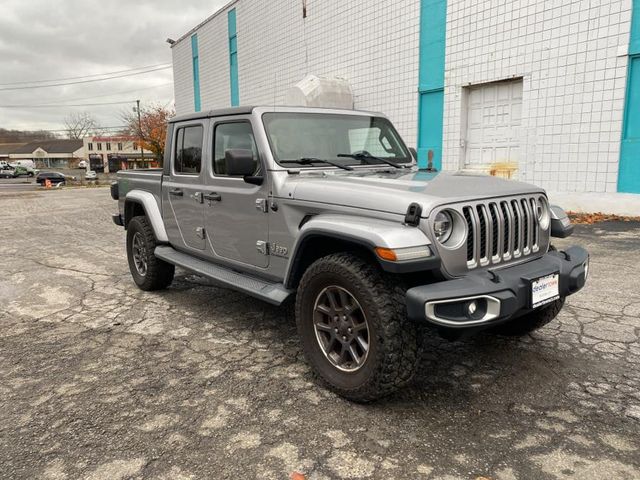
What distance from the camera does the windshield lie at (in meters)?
3.79

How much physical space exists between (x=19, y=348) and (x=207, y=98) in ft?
66.2

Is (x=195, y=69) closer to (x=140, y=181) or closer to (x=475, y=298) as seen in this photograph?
(x=140, y=181)

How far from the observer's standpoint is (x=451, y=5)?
A: 36.7ft

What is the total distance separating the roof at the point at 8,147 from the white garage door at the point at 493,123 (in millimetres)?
131616

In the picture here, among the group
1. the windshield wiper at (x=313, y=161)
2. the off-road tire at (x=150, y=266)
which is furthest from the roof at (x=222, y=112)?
the off-road tire at (x=150, y=266)

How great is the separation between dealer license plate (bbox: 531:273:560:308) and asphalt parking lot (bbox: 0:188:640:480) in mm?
607

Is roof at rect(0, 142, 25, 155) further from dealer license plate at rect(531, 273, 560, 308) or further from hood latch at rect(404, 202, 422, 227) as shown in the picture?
dealer license plate at rect(531, 273, 560, 308)

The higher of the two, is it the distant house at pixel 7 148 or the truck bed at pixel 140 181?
the distant house at pixel 7 148

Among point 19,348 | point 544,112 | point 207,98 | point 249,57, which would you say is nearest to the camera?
point 19,348

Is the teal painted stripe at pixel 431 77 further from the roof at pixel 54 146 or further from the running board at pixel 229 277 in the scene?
the roof at pixel 54 146

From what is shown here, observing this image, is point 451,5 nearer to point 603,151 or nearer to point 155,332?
point 603,151

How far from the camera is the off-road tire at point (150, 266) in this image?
5.20 meters

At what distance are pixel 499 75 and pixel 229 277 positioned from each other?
29.0 feet

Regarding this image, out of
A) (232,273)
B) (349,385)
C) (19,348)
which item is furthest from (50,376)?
(349,385)
